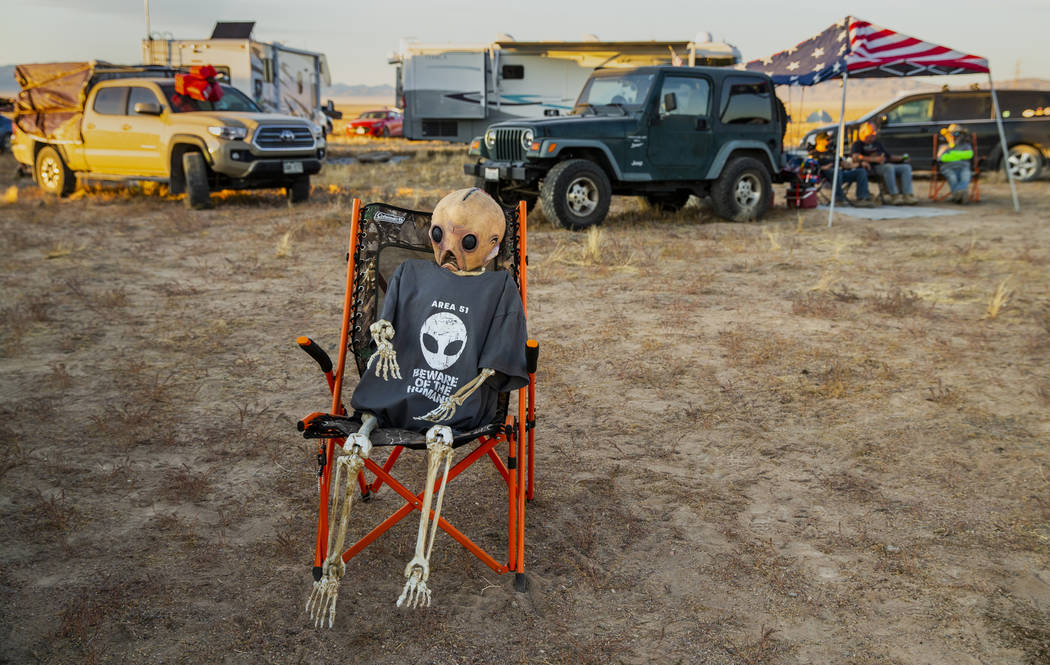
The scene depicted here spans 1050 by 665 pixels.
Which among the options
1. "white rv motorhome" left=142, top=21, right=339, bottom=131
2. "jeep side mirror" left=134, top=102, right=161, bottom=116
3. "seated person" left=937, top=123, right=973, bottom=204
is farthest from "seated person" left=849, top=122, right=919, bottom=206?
"white rv motorhome" left=142, top=21, right=339, bottom=131

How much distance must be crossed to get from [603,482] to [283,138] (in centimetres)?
1031

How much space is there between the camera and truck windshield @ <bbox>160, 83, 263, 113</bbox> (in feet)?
42.4

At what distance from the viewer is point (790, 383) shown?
17.5 feet

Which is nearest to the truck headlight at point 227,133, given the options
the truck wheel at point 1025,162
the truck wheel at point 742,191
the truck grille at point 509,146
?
the truck grille at point 509,146

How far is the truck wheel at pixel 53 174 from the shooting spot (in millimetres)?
14047

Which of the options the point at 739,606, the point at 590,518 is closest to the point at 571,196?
the point at 590,518

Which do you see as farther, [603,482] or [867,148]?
[867,148]

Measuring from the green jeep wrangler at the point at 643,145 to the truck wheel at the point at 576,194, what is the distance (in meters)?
0.01

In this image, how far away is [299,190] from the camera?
13719 millimetres

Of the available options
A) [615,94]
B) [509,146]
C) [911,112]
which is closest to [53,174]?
[509,146]

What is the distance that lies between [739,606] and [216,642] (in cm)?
174

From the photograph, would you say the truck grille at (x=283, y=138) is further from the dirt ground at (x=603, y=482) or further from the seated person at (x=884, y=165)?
the seated person at (x=884, y=165)

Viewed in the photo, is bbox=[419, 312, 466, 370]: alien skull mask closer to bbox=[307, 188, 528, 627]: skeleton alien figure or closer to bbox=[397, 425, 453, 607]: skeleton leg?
bbox=[307, 188, 528, 627]: skeleton alien figure

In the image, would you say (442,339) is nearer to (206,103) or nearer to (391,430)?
(391,430)
